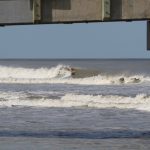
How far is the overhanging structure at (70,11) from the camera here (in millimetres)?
11008

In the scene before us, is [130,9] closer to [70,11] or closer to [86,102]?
[70,11]

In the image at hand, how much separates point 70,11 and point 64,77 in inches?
1970

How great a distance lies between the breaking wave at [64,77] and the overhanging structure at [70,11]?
1634 inches

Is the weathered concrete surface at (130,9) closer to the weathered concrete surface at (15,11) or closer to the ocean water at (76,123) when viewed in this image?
the weathered concrete surface at (15,11)

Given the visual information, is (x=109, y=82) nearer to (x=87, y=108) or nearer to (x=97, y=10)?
(x=87, y=108)

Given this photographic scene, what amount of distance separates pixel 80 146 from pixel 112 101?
55.5 feet

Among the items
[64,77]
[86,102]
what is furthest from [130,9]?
[64,77]

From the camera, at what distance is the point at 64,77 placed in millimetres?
61250

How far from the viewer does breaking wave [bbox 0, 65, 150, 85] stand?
55622 millimetres

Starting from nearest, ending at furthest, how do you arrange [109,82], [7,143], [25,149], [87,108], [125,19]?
[125,19], [25,149], [7,143], [87,108], [109,82]

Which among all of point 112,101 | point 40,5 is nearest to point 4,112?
point 112,101

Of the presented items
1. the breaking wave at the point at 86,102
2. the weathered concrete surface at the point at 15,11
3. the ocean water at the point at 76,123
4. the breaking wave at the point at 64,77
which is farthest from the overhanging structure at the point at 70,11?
the breaking wave at the point at 64,77

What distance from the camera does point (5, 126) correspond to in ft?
61.4

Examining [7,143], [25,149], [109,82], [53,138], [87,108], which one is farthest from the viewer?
[109,82]
